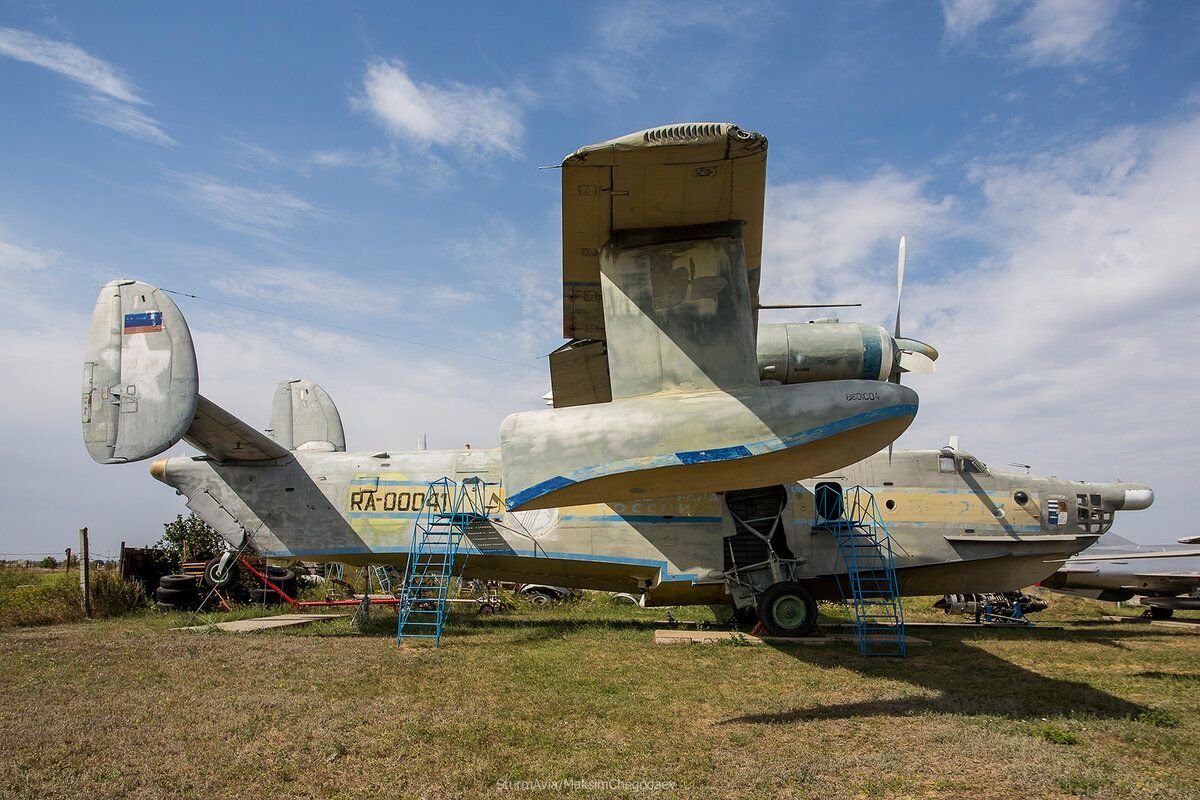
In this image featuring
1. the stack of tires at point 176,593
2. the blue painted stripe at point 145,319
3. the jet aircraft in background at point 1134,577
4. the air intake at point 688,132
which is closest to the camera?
the air intake at point 688,132

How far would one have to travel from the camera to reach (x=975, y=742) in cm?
543

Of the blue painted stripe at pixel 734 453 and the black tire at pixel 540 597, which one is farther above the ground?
the blue painted stripe at pixel 734 453

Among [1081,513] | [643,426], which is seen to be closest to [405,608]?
[643,426]

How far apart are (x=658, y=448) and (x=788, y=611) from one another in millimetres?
6055

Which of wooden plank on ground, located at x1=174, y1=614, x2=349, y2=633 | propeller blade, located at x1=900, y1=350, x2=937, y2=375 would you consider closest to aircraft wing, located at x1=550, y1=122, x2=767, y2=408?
propeller blade, located at x1=900, y1=350, x2=937, y2=375

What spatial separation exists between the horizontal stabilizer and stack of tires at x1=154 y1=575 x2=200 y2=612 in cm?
494

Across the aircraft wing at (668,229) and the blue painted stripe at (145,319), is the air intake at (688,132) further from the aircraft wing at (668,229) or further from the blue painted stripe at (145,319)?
the blue painted stripe at (145,319)

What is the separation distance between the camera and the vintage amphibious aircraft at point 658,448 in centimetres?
685

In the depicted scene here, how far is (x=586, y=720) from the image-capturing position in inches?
247

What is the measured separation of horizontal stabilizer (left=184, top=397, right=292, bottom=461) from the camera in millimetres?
11805

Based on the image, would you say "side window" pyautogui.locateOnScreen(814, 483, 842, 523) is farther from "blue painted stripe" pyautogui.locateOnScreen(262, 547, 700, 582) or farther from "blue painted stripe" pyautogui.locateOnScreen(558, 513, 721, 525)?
"blue painted stripe" pyautogui.locateOnScreen(262, 547, 700, 582)

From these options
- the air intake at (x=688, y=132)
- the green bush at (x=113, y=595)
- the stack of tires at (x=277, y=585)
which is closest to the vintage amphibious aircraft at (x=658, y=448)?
the air intake at (x=688, y=132)

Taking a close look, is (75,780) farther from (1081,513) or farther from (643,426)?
(1081,513)

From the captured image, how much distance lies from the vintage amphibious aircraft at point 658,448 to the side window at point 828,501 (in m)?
0.05
